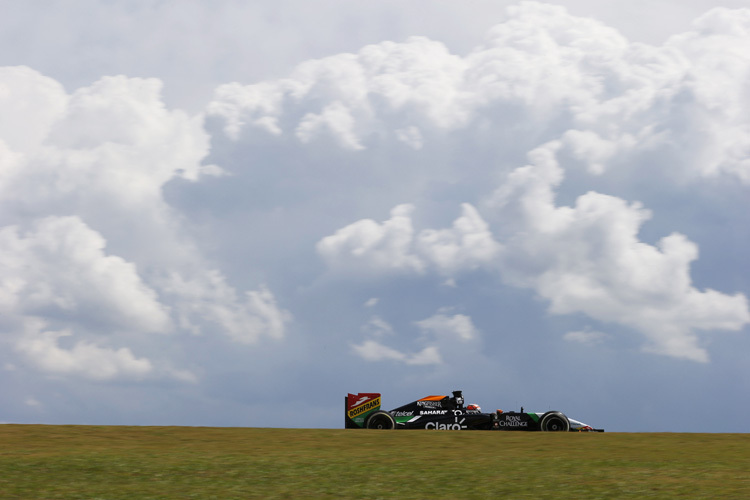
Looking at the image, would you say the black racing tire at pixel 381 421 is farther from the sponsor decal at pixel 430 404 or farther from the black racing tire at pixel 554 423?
the black racing tire at pixel 554 423

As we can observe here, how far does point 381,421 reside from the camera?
89.1 feet

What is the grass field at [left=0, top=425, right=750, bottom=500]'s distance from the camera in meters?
12.4

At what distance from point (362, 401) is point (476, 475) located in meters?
14.6

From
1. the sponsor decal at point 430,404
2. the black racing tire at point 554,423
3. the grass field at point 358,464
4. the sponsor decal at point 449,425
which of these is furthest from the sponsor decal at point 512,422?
the grass field at point 358,464

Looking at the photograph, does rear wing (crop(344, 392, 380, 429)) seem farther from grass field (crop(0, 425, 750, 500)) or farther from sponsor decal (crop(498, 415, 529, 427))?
grass field (crop(0, 425, 750, 500))

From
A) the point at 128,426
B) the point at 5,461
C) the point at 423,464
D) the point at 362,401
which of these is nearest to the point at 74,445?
the point at 5,461

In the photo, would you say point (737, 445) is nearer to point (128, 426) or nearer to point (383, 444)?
point (383, 444)

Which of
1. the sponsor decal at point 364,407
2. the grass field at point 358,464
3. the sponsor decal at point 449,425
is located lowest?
Result: the grass field at point 358,464

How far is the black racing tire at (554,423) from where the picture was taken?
2602cm

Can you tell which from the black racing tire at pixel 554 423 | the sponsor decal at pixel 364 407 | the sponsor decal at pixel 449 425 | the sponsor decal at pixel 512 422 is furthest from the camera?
the sponsor decal at pixel 364 407

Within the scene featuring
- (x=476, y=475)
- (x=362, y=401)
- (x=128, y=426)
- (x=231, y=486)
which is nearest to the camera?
(x=231, y=486)

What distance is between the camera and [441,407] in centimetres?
2741

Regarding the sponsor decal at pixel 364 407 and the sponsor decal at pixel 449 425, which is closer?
the sponsor decal at pixel 449 425

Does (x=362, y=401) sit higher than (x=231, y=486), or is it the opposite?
(x=362, y=401)
